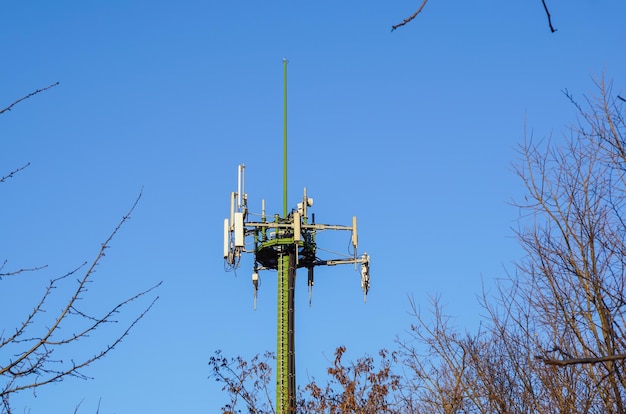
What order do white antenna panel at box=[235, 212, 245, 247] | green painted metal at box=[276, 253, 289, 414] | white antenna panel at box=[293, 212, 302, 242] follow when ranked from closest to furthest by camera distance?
green painted metal at box=[276, 253, 289, 414] < white antenna panel at box=[235, 212, 245, 247] < white antenna panel at box=[293, 212, 302, 242]

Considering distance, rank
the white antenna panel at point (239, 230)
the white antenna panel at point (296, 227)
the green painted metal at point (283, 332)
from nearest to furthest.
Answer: the green painted metal at point (283, 332)
the white antenna panel at point (239, 230)
the white antenna panel at point (296, 227)

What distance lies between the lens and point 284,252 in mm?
35812

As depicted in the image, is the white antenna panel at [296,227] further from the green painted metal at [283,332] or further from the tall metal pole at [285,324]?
the green painted metal at [283,332]

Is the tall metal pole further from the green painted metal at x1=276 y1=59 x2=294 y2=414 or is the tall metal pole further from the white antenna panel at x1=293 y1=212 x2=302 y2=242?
the white antenna panel at x1=293 y1=212 x2=302 y2=242

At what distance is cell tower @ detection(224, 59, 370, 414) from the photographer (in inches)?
1331

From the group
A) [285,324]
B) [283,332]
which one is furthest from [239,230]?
[283,332]

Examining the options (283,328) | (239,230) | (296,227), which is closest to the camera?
(239,230)

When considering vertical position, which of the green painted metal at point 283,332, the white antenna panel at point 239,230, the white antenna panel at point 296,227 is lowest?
the green painted metal at point 283,332

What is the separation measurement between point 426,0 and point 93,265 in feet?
10.8

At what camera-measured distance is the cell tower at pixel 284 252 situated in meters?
33.8

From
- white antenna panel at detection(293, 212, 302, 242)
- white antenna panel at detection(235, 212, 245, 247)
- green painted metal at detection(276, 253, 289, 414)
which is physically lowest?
green painted metal at detection(276, 253, 289, 414)

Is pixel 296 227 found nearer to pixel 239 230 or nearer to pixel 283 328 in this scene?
pixel 239 230

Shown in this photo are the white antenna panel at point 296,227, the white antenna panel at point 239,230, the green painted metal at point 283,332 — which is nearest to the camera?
the green painted metal at point 283,332

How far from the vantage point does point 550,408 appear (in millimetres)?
12961
